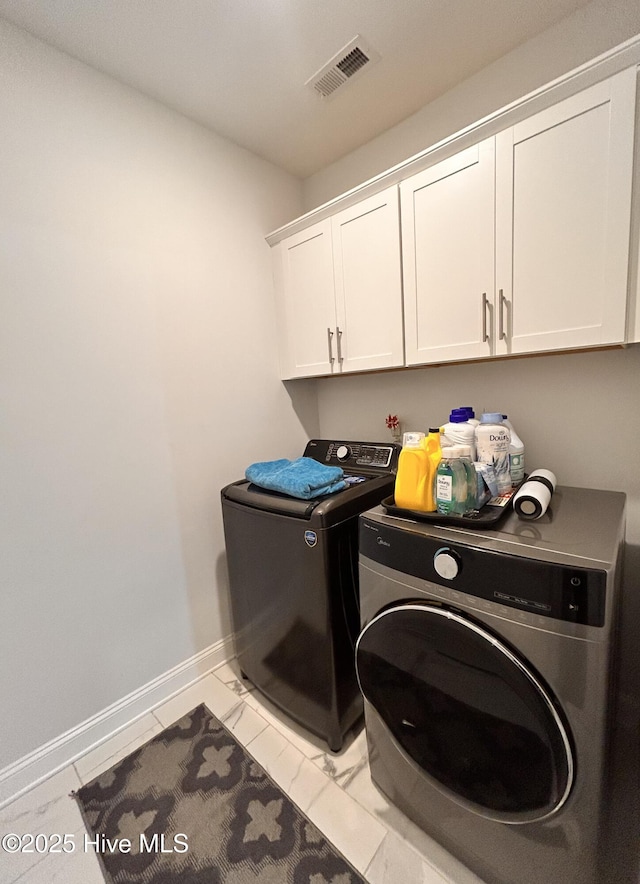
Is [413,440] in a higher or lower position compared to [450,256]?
lower

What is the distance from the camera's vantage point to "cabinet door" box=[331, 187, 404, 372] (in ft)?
4.96

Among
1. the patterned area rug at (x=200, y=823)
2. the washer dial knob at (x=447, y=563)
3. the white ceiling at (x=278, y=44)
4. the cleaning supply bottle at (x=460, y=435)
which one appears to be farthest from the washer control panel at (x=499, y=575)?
the white ceiling at (x=278, y=44)

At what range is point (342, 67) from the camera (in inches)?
55.5

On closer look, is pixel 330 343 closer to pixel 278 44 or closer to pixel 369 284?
pixel 369 284

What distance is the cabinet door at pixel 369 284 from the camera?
1513mm

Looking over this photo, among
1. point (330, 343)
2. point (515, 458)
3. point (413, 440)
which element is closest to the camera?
point (413, 440)

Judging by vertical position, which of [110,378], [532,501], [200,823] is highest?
[110,378]

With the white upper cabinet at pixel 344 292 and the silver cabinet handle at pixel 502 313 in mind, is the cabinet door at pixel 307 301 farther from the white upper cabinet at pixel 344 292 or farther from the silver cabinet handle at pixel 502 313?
the silver cabinet handle at pixel 502 313

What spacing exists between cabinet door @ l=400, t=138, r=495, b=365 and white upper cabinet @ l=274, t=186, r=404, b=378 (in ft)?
0.24

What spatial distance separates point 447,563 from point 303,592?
62 centimetres

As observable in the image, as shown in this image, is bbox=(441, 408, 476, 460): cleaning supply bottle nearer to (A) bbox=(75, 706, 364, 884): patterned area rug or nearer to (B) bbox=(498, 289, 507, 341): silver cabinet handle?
(B) bbox=(498, 289, 507, 341): silver cabinet handle

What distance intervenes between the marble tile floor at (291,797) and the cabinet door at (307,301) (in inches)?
63.6

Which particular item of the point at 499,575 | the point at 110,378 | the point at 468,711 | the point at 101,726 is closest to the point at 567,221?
the point at 499,575

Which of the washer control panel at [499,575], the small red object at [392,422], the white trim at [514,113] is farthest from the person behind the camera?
the small red object at [392,422]
